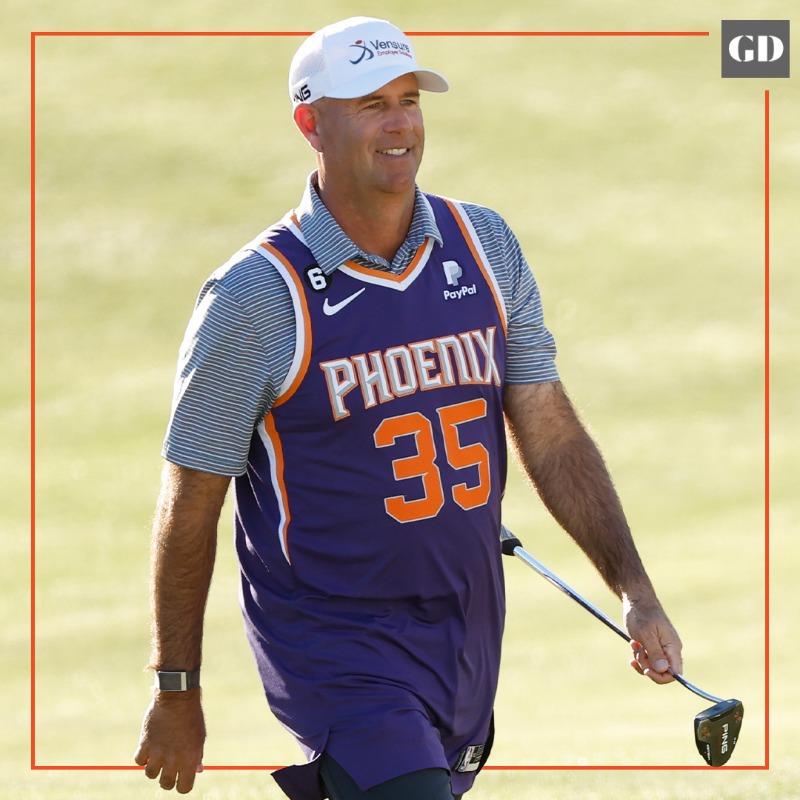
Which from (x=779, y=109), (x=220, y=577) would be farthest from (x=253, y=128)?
(x=220, y=577)

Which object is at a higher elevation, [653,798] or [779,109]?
[779,109]

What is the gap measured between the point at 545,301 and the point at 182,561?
19270 mm

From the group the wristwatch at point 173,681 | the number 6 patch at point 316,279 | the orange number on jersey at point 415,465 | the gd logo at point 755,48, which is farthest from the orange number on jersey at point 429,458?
the gd logo at point 755,48

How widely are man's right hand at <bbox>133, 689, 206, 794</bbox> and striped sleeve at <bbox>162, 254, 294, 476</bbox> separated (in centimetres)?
66

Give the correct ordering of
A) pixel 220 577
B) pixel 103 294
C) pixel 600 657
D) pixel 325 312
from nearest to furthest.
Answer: pixel 325 312 → pixel 600 657 → pixel 220 577 → pixel 103 294

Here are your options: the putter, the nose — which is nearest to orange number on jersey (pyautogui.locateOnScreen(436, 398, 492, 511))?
the putter

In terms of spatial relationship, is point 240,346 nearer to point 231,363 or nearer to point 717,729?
point 231,363

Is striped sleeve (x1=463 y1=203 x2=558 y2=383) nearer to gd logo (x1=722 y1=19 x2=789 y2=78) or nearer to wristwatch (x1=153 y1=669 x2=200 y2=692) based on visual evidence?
wristwatch (x1=153 y1=669 x2=200 y2=692)

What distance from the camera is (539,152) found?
88.9ft

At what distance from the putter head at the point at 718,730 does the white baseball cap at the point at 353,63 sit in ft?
6.16

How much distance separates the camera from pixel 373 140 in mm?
5039

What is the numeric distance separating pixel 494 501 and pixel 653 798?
13.1 ft

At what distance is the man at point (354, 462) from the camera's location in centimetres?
488

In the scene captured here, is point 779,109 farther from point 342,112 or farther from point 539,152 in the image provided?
point 342,112
